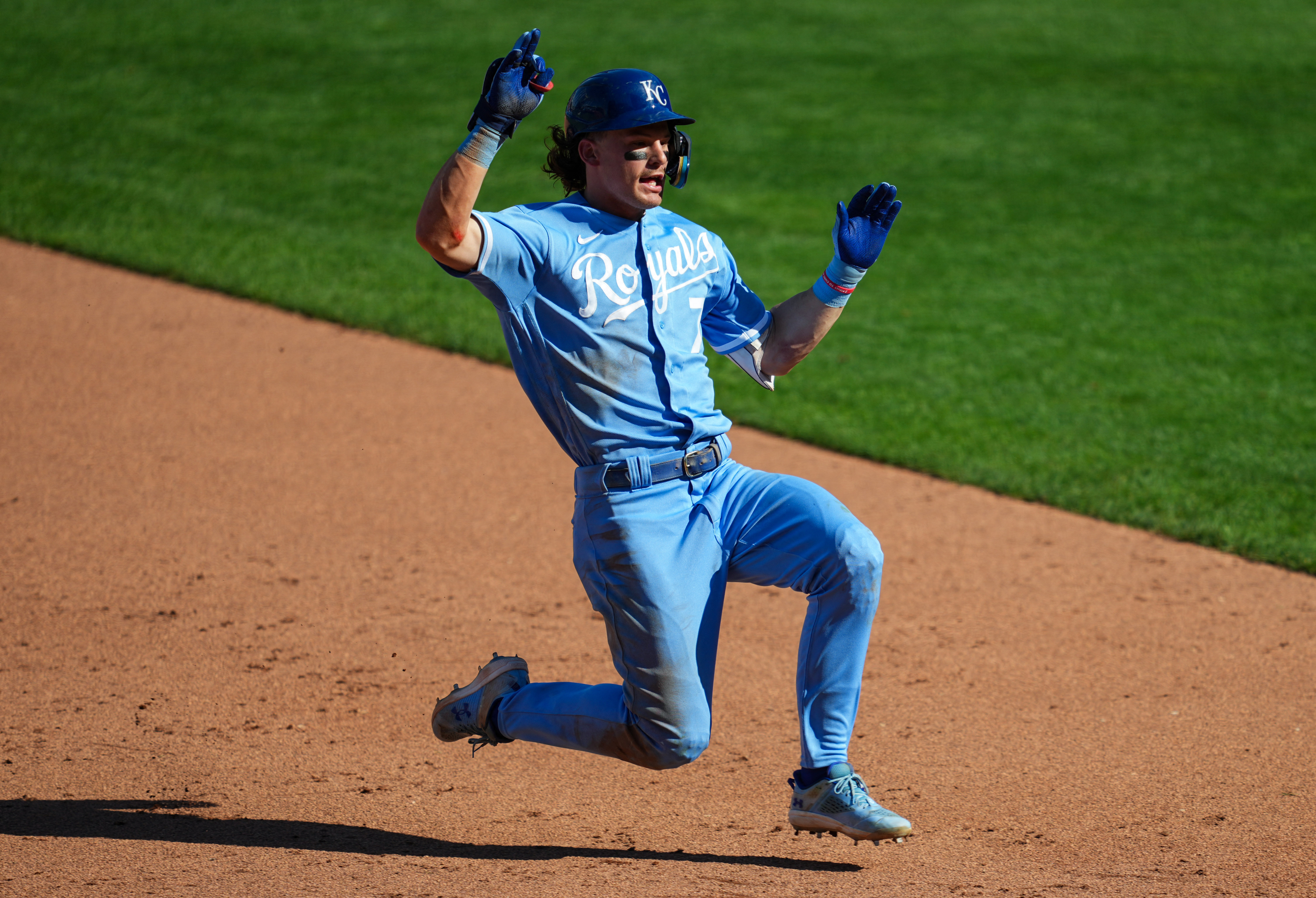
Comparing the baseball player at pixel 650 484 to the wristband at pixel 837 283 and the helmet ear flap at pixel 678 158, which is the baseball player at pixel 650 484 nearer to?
the helmet ear flap at pixel 678 158

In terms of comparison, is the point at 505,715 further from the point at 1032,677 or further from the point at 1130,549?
the point at 1130,549

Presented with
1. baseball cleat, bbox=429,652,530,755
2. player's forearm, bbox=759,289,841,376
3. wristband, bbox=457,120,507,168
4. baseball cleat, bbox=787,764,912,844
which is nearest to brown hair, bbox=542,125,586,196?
wristband, bbox=457,120,507,168

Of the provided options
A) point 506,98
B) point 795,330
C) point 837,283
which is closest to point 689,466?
point 795,330

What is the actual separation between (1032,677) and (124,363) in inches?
224

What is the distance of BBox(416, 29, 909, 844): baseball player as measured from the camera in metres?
3.58

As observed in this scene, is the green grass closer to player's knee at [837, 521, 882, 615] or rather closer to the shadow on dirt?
player's knee at [837, 521, 882, 615]

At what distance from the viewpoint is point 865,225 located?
3980 millimetres

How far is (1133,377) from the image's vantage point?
866 centimetres

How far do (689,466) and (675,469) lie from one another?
0.04 metres

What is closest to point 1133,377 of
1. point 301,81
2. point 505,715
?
point 505,715

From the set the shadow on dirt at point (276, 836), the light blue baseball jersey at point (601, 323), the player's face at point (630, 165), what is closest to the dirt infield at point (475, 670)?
the shadow on dirt at point (276, 836)

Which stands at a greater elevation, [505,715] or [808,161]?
[808,161]

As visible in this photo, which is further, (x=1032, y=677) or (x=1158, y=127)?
(x=1158, y=127)

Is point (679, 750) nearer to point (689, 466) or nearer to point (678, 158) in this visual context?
point (689, 466)
